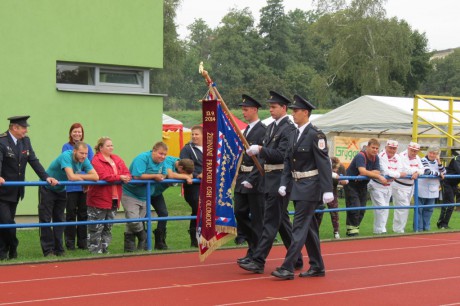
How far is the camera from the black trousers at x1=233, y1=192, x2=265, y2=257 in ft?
36.9

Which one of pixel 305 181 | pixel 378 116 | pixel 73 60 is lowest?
pixel 305 181

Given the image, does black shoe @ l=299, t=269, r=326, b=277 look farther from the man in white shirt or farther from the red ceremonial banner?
the man in white shirt

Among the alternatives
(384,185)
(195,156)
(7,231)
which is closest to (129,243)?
(195,156)

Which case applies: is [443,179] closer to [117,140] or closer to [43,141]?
[117,140]

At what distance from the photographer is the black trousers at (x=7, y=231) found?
11.5 metres

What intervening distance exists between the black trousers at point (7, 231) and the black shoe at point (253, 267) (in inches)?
122

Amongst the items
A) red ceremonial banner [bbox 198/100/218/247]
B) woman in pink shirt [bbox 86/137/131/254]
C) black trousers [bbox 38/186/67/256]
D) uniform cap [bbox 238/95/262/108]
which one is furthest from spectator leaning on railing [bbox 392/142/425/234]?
black trousers [bbox 38/186/67/256]

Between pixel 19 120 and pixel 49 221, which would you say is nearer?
pixel 19 120

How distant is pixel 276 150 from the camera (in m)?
10.7

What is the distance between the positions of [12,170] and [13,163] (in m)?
0.09

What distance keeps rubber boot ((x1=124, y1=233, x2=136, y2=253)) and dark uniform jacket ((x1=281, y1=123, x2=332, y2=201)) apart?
3.44 m

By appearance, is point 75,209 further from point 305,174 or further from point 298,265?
point 305,174

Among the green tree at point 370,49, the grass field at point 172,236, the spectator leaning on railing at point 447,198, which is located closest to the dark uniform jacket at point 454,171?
the spectator leaning on railing at point 447,198

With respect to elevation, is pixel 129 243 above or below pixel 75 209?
below
